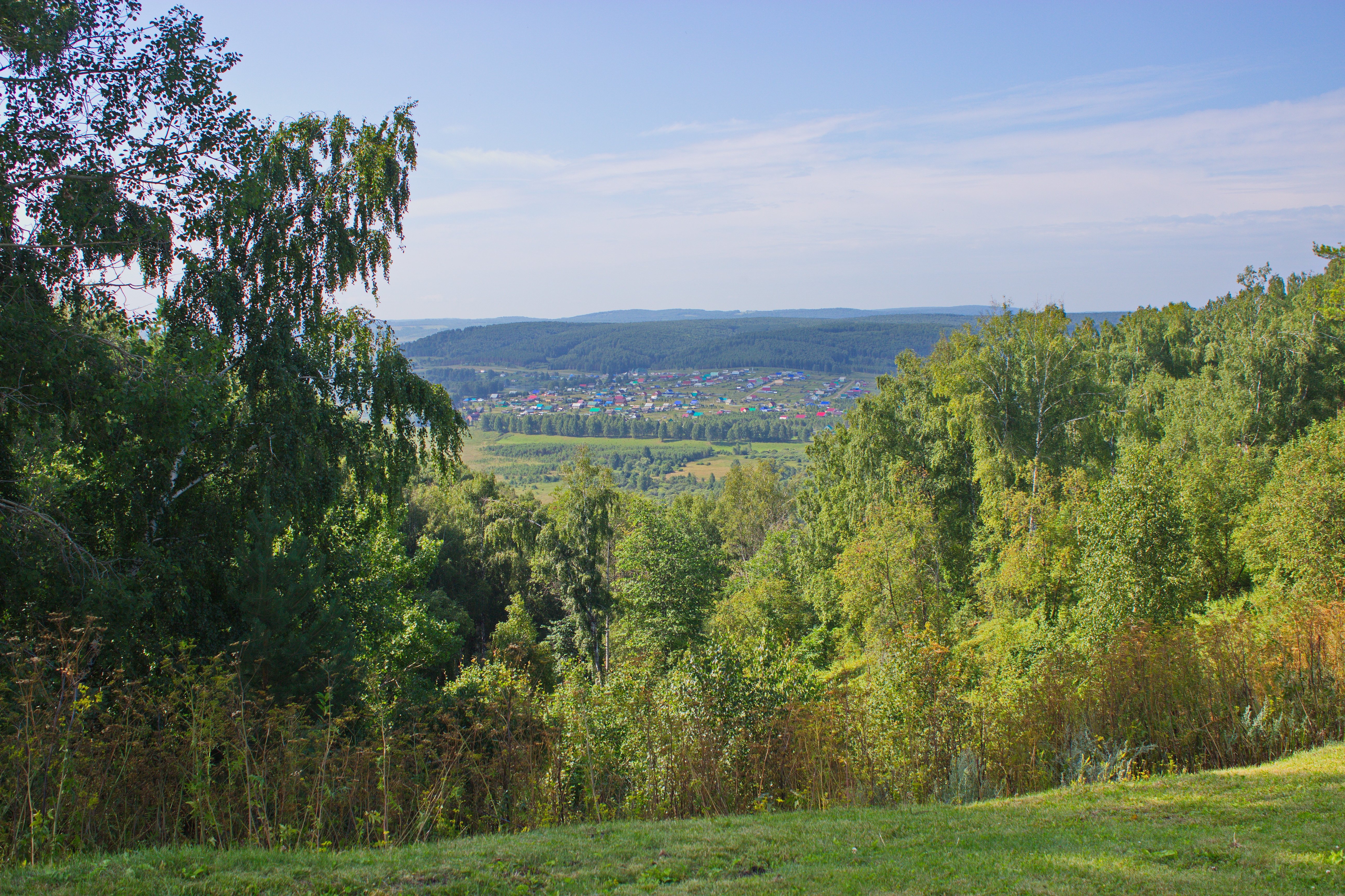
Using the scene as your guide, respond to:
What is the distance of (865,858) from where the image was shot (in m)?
5.43

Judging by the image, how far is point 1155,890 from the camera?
450cm

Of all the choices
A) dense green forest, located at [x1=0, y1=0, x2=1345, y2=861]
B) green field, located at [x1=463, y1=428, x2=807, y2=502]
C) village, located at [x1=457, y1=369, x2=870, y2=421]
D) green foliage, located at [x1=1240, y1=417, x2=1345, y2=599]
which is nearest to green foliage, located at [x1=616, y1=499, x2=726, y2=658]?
dense green forest, located at [x1=0, y1=0, x2=1345, y2=861]

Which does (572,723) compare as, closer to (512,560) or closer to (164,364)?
(164,364)

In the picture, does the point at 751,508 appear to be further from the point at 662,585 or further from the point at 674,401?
the point at 674,401

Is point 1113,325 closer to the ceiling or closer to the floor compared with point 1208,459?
closer to the ceiling

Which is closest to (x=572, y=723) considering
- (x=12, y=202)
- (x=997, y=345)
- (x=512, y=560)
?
(x=12, y=202)

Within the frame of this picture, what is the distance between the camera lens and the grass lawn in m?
4.46

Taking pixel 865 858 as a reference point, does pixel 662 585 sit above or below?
below

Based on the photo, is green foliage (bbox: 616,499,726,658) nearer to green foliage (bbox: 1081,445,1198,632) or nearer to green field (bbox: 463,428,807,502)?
green foliage (bbox: 1081,445,1198,632)

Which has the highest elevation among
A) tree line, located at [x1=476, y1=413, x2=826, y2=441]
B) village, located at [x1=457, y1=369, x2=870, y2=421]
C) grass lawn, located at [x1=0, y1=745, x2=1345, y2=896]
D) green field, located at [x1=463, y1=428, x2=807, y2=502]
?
village, located at [x1=457, y1=369, x2=870, y2=421]

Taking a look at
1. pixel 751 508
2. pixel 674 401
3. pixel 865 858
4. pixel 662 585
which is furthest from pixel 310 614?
pixel 674 401

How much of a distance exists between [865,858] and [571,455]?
128 meters

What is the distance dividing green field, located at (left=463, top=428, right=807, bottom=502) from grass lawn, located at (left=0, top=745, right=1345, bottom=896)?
3192 inches

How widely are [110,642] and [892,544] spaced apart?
18.4 m
